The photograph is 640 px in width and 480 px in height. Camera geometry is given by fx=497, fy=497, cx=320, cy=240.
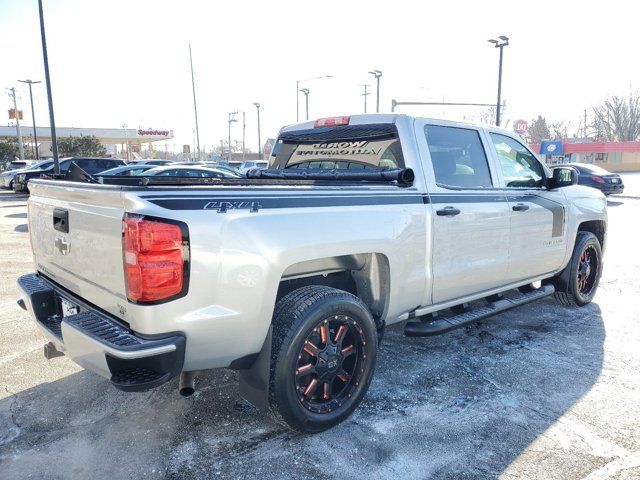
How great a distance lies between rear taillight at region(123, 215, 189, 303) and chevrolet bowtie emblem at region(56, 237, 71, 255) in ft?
2.51

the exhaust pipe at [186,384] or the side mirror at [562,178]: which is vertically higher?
the side mirror at [562,178]

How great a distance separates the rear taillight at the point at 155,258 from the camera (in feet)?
7.50

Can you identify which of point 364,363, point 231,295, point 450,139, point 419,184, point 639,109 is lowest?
point 364,363

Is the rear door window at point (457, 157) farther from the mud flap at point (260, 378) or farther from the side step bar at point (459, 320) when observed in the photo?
the mud flap at point (260, 378)

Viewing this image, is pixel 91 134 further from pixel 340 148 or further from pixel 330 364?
pixel 330 364

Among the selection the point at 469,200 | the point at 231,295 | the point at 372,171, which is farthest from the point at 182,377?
the point at 469,200

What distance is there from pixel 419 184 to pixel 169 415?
2.31 meters

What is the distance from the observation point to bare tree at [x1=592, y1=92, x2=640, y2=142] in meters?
76.9

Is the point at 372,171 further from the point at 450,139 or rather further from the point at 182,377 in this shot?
the point at 182,377

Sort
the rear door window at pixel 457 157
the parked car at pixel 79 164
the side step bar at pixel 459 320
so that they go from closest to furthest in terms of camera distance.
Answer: the side step bar at pixel 459 320 → the rear door window at pixel 457 157 → the parked car at pixel 79 164

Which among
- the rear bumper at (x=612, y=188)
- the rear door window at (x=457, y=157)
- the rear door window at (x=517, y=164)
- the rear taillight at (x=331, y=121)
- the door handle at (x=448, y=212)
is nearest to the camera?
the door handle at (x=448, y=212)

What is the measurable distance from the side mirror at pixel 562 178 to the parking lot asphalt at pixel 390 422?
148 centimetres

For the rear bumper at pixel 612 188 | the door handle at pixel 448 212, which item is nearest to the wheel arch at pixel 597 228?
the door handle at pixel 448 212

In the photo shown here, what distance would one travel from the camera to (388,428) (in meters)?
3.08
